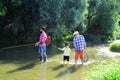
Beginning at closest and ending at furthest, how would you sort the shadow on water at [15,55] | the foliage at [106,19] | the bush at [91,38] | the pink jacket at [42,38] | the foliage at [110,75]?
the foliage at [110,75] < the pink jacket at [42,38] < the shadow on water at [15,55] < the bush at [91,38] < the foliage at [106,19]

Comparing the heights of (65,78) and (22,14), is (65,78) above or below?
below

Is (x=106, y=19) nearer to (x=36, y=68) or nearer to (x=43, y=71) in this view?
(x=36, y=68)

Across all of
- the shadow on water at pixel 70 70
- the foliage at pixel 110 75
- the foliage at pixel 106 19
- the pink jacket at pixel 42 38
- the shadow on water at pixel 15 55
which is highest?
the foliage at pixel 106 19

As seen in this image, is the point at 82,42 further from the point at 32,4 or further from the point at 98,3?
the point at 98,3

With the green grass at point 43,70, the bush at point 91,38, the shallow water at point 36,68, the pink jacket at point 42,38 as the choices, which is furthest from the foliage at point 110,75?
the bush at point 91,38

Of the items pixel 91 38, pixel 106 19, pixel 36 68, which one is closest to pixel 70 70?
pixel 36 68

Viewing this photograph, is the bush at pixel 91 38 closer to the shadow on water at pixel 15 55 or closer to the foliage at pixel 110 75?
the shadow on water at pixel 15 55

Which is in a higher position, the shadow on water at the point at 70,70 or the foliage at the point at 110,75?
the foliage at the point at 110,75

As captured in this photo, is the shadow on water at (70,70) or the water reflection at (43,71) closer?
the water reflection at (43,71)

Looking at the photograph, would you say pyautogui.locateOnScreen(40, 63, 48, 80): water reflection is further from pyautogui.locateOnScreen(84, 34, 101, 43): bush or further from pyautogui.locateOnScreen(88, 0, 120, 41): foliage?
pyautogui.locateOnScreen(88, 0, 120, 41): foliage

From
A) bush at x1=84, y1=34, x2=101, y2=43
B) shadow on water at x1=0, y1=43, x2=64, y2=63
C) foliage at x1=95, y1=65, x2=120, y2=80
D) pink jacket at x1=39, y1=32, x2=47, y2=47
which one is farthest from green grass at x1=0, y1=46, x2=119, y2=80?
bush at x1=84, y1=34, x2=101, y2=43

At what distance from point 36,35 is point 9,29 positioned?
2.78 metres

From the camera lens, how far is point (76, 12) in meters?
31.3

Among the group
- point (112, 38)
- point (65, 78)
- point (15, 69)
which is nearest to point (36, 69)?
point (15, 69)
